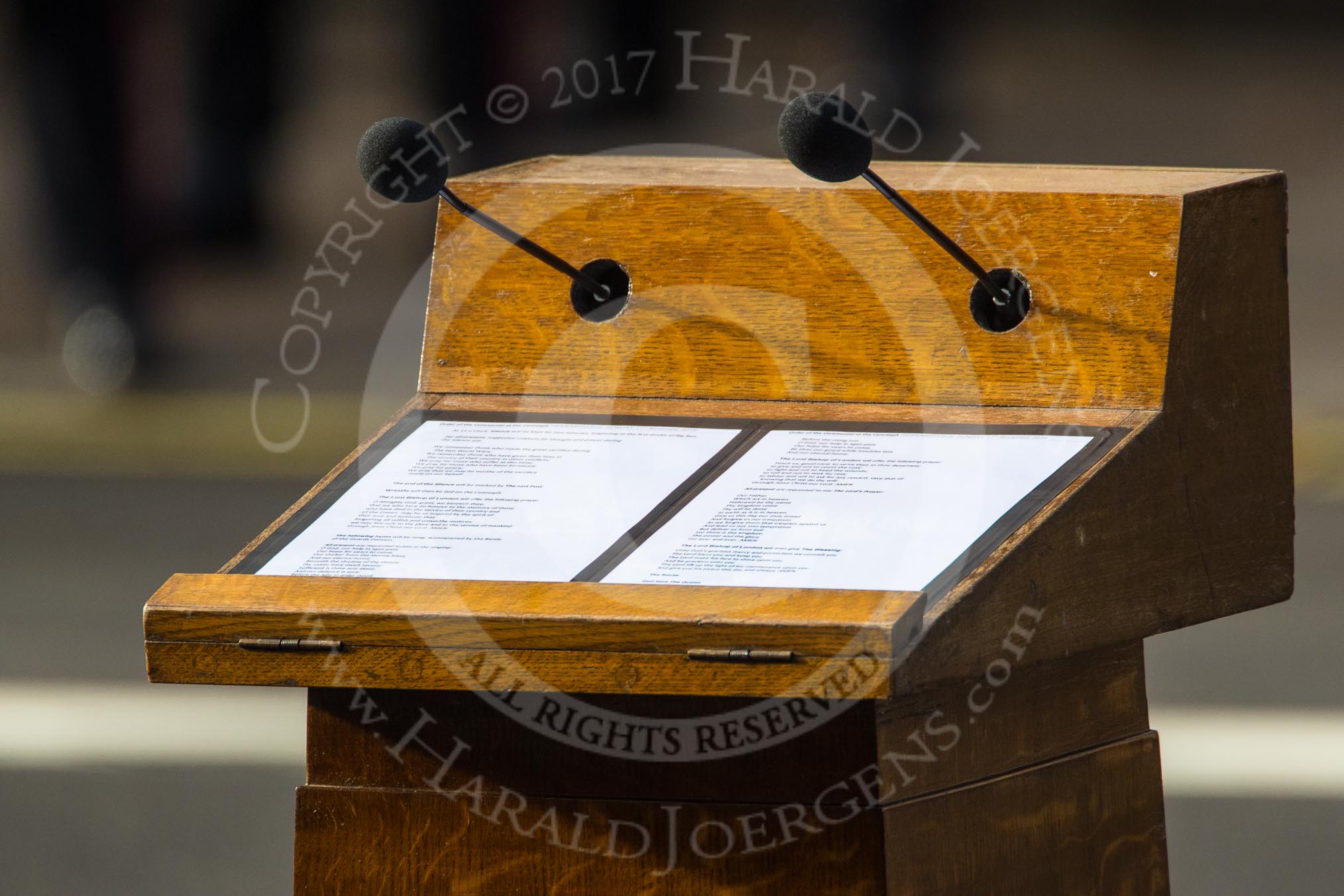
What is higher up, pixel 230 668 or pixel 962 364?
pixel 962 364

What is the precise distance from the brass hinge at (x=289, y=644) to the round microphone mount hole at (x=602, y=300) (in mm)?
485

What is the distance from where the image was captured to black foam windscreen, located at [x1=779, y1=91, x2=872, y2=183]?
1.77m

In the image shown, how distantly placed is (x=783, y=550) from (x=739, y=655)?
147mm

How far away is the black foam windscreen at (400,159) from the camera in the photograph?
191cm

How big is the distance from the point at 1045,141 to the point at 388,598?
878cm

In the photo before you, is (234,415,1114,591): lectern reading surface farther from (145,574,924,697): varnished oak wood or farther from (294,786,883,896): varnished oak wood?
(294,786,883,896): varnished oak wood

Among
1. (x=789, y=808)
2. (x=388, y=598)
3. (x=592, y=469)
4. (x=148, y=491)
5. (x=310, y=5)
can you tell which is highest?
(x=310, y=5)

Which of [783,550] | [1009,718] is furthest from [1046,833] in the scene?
[783,550]

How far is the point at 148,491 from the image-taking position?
312 inches

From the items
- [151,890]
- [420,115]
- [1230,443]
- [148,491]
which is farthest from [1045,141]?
[1230,443]

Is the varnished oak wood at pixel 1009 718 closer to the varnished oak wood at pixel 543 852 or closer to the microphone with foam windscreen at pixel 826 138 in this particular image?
the varnished oak wood at pixel 543 852

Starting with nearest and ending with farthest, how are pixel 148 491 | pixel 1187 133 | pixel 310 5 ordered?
pixel 148 491, pixel 1187 133, pixel 310 5

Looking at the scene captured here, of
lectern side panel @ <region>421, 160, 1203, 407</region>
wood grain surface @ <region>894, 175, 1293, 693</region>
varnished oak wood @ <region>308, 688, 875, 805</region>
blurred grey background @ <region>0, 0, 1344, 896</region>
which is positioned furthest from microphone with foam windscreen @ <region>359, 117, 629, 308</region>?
blurred grey background @ <region>0, 0, 1344, 896</region>

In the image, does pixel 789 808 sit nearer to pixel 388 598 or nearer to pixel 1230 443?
pixel 388 598
